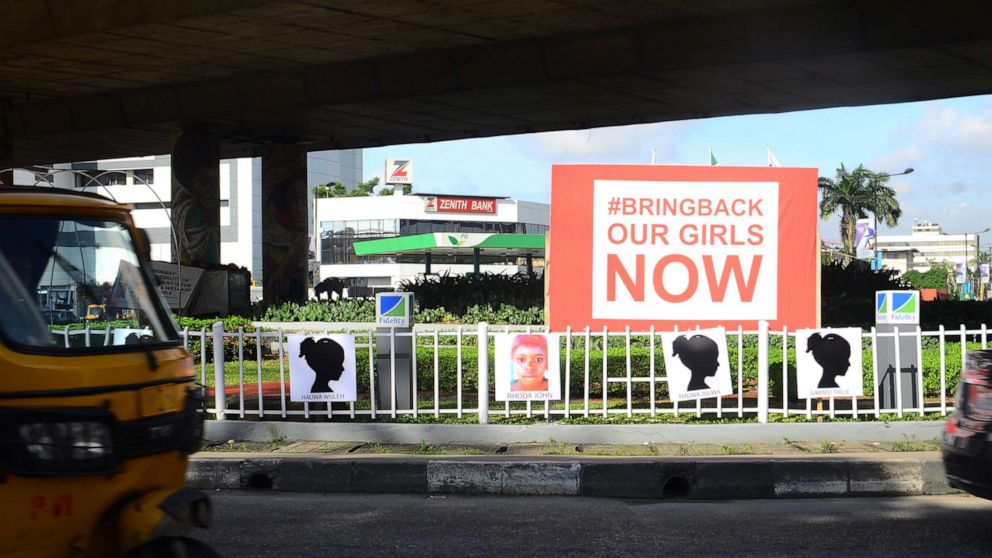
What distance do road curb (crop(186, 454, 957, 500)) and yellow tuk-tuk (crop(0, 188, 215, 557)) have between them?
3.44 metres

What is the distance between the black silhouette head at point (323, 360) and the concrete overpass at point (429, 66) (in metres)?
10.3

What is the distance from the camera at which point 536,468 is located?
25.5ft

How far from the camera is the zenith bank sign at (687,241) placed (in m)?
10.7

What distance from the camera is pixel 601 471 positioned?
25.3 ft

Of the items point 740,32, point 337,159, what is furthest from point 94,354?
point 337,159

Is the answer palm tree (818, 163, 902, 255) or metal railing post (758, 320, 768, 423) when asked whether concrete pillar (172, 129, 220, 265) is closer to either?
metal railing post (758, 320, 768, 423)

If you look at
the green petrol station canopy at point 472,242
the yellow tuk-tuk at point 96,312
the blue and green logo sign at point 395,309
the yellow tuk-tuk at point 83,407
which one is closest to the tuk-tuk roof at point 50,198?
the yellow tuk-tuk at point 83,407

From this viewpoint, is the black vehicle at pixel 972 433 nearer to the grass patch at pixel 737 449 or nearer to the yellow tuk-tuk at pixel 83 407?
the grass patch at pixel 737 449

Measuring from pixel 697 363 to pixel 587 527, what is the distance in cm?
331

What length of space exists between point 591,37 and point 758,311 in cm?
1193

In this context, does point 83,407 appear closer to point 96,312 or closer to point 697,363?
point 96,312

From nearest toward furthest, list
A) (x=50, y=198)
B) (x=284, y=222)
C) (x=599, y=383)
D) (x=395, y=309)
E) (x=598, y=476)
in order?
(x=50, y=198), (x=598, y=476), (x=395, y=309), (x=599, y=383), (x=284, y=222)

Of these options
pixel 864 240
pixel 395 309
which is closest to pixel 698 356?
pixel 395 309

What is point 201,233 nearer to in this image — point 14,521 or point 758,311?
point 758,311
